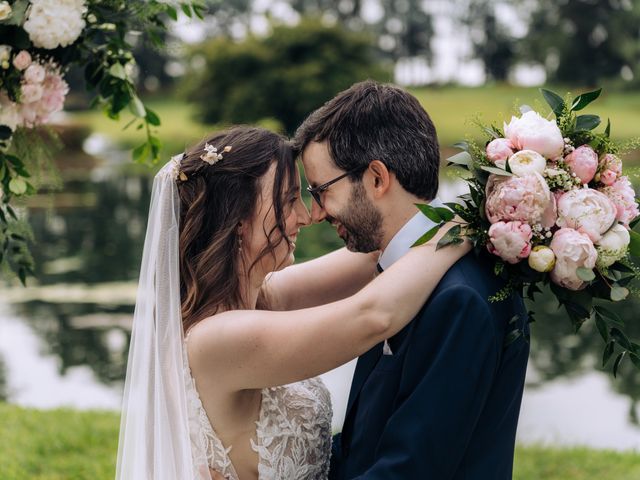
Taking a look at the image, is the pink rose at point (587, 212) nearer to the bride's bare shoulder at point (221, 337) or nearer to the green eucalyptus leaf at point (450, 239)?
the green eucalyptus leaf at point (450, 239)

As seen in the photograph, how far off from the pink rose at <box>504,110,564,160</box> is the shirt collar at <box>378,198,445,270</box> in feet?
1.37

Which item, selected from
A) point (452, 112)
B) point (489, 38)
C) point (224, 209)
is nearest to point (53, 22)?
point (224, 209)

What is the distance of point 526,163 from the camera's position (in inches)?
102

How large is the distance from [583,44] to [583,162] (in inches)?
1973

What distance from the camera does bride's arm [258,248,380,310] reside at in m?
3.79

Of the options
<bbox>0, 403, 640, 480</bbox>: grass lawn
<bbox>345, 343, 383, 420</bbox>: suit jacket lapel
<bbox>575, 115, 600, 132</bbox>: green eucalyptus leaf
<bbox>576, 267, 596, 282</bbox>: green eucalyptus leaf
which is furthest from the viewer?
<bbox>0, 403, 640, 480</bbox>: grass lawn

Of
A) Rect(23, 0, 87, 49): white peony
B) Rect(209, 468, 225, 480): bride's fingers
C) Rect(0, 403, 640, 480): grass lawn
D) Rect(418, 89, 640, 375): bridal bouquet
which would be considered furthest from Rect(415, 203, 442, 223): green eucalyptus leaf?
Rect(0, 403, 640, 480): grass lawn

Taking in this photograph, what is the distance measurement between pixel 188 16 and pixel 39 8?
0.70 m

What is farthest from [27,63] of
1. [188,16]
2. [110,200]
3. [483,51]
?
[483,51]

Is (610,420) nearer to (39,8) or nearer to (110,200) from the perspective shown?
(39,8)

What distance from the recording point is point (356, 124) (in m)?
2.94

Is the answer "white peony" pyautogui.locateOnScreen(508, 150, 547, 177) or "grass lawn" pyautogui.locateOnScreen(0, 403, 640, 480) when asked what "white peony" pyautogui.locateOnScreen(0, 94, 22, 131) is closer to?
"white peony" pyautogui.locateOnScreen(508, 150, 547, 177)

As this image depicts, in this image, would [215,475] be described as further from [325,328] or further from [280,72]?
[280,72]

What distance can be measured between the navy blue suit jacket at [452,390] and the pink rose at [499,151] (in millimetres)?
322
